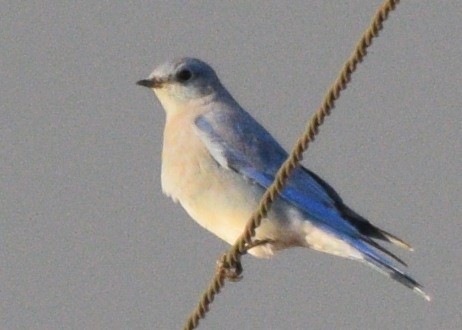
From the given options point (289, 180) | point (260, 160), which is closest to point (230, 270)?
point (289, 180)

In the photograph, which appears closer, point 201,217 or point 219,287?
point 219,287

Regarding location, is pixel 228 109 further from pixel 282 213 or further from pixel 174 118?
pixel 282 213

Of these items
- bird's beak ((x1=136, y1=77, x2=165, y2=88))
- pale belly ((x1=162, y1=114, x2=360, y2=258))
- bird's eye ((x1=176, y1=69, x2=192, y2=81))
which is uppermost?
bird's eye ((x1=176, y1=69, x2=192, y2=81))

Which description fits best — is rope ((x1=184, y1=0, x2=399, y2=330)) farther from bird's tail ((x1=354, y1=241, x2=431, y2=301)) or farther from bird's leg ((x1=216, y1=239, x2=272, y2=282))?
bird's tail ((x1=354, y1=241, x2=431, y2=301))

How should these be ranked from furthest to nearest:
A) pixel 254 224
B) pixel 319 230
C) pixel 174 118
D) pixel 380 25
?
1. pixel 174 118
2. pixel 319 230
3. pixel 254 224
4. pixel 380 25

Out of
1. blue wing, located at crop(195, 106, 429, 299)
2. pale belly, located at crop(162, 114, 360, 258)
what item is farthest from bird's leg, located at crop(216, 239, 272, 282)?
blue wing, located at crop(195, 106, 429, 299)

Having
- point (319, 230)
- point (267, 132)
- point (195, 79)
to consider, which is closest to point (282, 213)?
point (319, 230)
